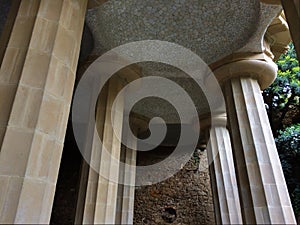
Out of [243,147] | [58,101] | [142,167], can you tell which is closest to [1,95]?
[58,101]

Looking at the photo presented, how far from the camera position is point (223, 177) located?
261 inches

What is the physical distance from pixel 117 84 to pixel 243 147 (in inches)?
113

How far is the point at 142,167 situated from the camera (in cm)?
994

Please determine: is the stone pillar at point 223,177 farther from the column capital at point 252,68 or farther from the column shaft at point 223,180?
the column capital at point 252,68

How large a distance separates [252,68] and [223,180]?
10.2 ft

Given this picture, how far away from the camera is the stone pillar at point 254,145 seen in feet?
13.1

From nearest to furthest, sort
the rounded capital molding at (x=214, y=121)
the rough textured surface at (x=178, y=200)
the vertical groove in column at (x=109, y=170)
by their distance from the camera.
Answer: the vertical groove in column at (x=109, y=170) → the rounded capital molding at (x=214, y=121) → the rough textured surface at (x=178, y=200)

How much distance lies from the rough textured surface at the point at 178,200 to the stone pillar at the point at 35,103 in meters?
7.62

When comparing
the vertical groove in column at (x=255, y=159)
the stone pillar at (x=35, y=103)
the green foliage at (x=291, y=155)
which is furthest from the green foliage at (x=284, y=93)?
the stone pillar at (x=35, y=103)

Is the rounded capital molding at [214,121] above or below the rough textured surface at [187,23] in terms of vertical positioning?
below

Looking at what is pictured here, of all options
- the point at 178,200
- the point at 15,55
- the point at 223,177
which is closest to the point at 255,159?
the point at 223,177

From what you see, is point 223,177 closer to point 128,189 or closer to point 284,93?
point 128,189

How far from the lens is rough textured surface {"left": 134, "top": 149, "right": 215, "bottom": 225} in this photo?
29.9 ft

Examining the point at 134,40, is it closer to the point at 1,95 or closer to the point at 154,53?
the point at 154,53
